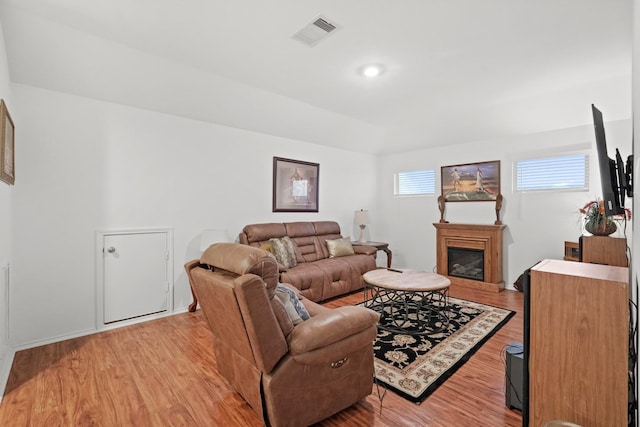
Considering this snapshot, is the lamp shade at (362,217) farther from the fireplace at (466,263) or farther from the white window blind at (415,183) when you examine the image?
the fireplace at (466,263)

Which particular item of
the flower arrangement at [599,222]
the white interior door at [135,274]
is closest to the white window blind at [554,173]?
the flower arrangement at [599,222]

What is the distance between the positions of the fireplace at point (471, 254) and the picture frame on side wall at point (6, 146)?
5.33 meters

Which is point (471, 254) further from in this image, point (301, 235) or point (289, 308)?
point (289, 308)

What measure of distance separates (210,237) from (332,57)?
250cm

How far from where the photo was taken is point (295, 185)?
5051 millimetres

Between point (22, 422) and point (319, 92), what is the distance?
392cm

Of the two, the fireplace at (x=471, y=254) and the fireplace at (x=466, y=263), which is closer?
the fireplace at (x=471, y=254)

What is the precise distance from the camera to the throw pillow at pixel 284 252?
13.4 feet

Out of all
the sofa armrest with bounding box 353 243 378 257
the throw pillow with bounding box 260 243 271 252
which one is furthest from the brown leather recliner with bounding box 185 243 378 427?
the sofa armrest with bounding box 353 243 378 257

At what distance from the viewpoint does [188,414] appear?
1.90 meters

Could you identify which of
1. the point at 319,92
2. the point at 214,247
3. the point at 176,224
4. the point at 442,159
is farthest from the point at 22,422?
the point at 442,159

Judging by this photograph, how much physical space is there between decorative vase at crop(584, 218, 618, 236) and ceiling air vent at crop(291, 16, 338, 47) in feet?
9.23

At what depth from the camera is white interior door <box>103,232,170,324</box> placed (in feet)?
10.8

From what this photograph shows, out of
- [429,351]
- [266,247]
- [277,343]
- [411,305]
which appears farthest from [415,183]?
[277,343]
